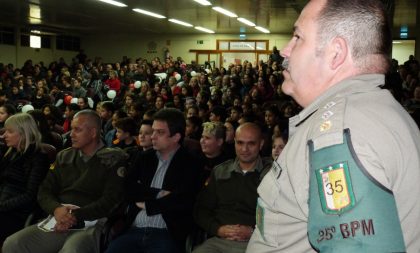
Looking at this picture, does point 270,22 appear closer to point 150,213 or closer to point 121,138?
point 121,138

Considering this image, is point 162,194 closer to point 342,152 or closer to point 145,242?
point 145,242

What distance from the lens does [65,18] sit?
53.9ft

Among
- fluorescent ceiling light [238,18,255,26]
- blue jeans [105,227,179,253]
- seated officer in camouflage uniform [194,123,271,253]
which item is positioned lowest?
blue jeans [105,227,179,253]

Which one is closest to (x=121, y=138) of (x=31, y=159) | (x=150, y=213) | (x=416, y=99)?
(x=31, y=159)

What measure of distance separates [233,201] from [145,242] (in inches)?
27.4

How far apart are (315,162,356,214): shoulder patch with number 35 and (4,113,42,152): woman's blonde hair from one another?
3.43 metres

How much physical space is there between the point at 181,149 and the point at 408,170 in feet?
9.08

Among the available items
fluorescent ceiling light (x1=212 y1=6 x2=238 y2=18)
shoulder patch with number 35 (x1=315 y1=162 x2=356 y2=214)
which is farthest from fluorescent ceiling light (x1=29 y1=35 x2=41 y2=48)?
shoulder patch with number 35 (x1=315 y1=162 x2=356 y2=214)

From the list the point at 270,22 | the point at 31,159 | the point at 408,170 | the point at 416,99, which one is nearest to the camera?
the point at 408,170

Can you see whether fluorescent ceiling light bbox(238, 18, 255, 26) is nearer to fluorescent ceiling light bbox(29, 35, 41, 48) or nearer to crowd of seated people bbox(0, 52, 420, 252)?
crowd of seated people bbox(0, 52, 420, 252)

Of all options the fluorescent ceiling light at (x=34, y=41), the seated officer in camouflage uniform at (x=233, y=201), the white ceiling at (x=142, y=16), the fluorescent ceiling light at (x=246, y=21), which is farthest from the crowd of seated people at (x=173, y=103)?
the fluorescent ceiling light at (x=34, y=41)

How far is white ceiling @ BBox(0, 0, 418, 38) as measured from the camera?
1201 cm

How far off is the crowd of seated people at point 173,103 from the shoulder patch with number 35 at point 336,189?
3.18 ft

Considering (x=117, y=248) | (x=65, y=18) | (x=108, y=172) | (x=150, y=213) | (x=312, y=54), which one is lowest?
(x=117, y=248)
